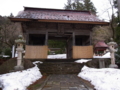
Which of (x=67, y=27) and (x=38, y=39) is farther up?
(x=67, y=27)

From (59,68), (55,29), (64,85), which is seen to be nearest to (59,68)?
(59,68)

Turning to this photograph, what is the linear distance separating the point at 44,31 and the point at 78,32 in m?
3.13

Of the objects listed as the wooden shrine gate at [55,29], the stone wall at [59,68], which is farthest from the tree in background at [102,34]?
the stone wall at [59,68]

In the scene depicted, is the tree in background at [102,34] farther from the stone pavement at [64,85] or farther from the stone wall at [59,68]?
the stone pavement at [64,85]

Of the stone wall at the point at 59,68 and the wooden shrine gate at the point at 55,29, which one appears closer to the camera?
the stone wall at the point at 59,68

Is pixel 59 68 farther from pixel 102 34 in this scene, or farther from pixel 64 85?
pixel 102 34

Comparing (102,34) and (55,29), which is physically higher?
(102,34)

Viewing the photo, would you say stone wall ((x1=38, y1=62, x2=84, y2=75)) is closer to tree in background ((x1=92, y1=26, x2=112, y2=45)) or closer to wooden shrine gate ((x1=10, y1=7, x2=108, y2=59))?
wooden shrine gate ((x1=10, y1=7, x2=108, y2=59))

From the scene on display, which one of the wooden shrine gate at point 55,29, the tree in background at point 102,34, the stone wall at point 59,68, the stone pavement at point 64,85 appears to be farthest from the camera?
the tree in background at point 102,34

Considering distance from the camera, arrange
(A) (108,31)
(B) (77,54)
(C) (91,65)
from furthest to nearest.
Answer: (A) (108,31) < (B) (77,54) < (C) (91,65)

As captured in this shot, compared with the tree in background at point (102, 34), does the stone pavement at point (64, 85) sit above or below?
below

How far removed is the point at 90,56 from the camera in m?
8.86

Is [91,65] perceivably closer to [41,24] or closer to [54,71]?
[54,71]

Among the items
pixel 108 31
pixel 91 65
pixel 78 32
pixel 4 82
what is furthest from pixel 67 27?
pixel 108 31
